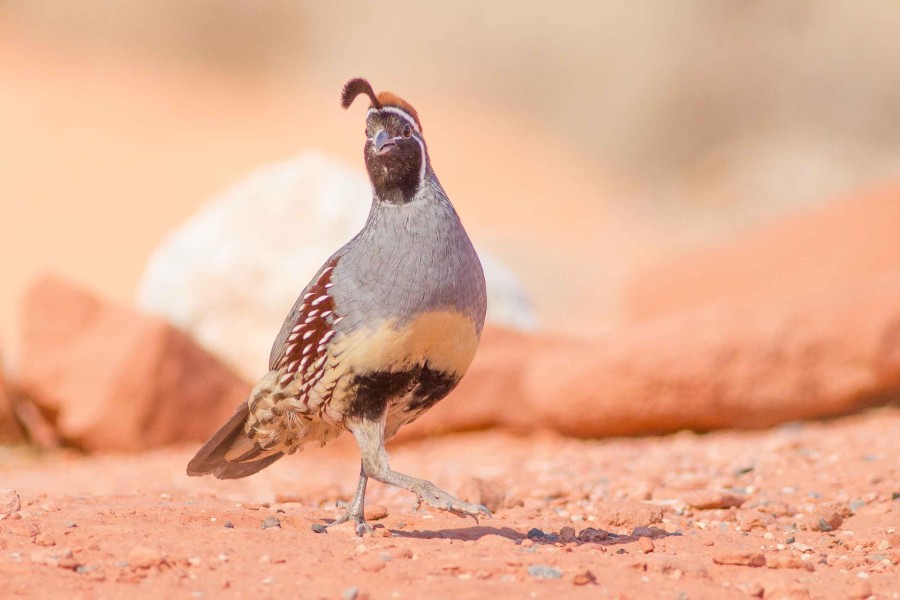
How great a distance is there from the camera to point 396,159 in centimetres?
546

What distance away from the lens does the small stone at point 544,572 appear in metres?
4.48

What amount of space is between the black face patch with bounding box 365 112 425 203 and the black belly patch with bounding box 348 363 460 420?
0.82m

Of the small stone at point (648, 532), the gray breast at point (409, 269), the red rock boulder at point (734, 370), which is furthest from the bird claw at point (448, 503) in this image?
the red rock boulder at point (734, 370)

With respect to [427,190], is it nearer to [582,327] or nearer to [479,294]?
[479,294]

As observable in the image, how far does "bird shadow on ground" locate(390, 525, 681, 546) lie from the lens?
17.3 feet

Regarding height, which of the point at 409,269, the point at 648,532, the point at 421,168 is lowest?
the point at 648,532

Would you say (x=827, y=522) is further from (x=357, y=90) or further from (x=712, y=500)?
(x=357, y=90)

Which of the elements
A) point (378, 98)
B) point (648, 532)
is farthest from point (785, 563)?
point (378, 98)

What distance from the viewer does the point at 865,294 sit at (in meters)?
10.8

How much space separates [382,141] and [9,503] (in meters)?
2.40

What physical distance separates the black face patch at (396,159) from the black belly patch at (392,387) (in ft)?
2.70

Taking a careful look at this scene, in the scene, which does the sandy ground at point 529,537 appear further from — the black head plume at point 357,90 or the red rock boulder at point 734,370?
the black head plume at point 357,90

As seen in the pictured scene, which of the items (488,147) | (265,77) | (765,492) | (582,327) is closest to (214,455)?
(765,492)

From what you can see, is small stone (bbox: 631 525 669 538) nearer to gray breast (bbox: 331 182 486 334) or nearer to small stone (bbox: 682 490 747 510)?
small stone (bbox: 682 490 747 510)
